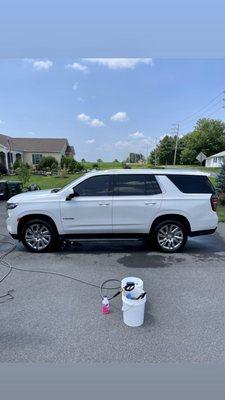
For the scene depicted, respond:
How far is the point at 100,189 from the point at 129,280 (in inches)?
105

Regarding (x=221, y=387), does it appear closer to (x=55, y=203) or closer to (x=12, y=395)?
(x=12, y=395)

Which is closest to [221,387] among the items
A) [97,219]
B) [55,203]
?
[97,219]

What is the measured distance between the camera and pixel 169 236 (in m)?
6.05

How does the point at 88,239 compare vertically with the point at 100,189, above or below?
below

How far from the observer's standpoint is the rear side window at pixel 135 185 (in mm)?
6000

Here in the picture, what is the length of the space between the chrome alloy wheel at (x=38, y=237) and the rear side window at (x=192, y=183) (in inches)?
115

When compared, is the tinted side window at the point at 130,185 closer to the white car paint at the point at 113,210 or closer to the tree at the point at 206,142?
the white car paint at the point at 113,210

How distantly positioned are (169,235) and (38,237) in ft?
9.23

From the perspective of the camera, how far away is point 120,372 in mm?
2654

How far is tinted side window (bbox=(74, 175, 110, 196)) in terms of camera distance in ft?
19.6

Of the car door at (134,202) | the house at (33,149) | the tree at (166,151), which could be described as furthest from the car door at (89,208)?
the tree at (166,151)

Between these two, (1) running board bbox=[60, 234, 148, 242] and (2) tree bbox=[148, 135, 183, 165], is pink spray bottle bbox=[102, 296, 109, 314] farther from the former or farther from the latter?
(2) tree bbox=[148, 135, 183, 165]

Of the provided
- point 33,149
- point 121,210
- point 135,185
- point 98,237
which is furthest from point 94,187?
point 33,149

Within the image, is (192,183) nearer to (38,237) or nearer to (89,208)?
(89,208)
